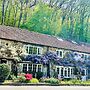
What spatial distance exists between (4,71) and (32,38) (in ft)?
34.7

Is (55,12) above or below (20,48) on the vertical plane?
above

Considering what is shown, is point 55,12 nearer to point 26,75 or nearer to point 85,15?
point 85,15

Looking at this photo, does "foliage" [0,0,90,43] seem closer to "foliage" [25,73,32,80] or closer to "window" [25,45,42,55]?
"window" [25,45,42,55]

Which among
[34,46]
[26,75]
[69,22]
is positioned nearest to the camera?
[26,75]

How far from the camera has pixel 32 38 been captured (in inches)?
1927

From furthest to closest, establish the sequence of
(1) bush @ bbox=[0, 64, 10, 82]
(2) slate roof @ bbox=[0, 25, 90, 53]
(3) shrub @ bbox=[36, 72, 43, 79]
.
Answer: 1. (2) slate roof @ bbox=[0, 25, 90, 53]
2. (3) shrub @ bbox=[36, 72, 43, 79]
3. (1) bush @ bbox=[0, 64, 10, 82]

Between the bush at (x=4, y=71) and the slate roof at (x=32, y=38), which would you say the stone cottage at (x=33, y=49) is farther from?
the bush at (x=4, y=71)

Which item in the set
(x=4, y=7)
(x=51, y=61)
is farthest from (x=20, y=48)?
(x=4, y=7)

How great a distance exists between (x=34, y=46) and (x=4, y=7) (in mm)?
21961

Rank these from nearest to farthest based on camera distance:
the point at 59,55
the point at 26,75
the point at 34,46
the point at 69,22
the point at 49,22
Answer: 1. the point at 26,75
2. the point at 34,46
3. the point at 59,55
4. the point at 49,22
5. the point at 69,22

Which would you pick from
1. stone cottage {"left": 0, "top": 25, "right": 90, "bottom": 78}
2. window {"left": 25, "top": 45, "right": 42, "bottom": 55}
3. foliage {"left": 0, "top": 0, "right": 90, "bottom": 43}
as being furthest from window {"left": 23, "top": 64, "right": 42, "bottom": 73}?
foliage {"left": 0, "top": 0, "right": 90, "bottom": 43}

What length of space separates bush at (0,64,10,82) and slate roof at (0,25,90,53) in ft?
15.5

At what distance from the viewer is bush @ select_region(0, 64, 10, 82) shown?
128ft

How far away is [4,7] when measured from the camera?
67125mm
